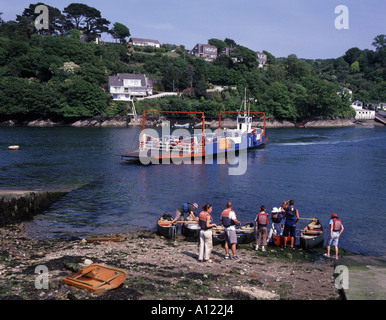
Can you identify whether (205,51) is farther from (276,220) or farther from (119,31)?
(276,220)

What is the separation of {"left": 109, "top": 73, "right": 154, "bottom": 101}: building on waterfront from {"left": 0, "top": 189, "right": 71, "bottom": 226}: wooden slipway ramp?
8313 centimetres

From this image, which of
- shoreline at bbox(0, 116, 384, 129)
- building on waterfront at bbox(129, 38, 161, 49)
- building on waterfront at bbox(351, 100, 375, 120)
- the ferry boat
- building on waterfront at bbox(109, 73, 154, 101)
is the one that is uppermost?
building on waterfront at bbox(129, 38, 161, 49)

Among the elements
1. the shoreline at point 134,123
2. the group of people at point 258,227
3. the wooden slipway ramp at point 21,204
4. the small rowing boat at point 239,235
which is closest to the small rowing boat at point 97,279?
the group of people at point 258,227

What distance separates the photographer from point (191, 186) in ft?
99.3

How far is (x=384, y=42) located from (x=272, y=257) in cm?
22085

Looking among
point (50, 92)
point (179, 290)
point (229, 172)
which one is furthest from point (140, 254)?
point (50, 92)

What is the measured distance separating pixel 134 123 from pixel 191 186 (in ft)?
220

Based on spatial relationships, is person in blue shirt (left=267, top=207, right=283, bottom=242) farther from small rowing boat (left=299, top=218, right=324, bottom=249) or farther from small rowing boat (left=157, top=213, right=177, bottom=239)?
small rowing boat (left=157, top=213, right=177, bottom=239)

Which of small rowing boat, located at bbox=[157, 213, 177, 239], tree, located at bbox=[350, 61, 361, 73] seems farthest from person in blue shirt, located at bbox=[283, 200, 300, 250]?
tree, located at bbox=[350, 61, 361, 73]

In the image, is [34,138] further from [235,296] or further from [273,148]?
[235,296]

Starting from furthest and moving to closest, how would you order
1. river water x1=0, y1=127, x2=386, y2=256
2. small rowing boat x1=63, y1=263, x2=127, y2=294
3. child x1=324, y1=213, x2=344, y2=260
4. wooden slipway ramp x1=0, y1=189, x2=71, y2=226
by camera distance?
river water x1=0, y1=127, x2=386, y2=256 → wooden slipway ramp x1=0, y1=189, x2=71, y2=226 → child x1=324, y1=213, x2=344, y2=260 → small rowing boat x1=63, y1=263, x2=127, y2=294

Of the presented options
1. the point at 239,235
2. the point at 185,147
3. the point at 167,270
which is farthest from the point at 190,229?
the point at 185,147

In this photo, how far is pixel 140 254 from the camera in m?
13.9

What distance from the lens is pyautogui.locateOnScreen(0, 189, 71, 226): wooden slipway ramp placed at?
750 inches
